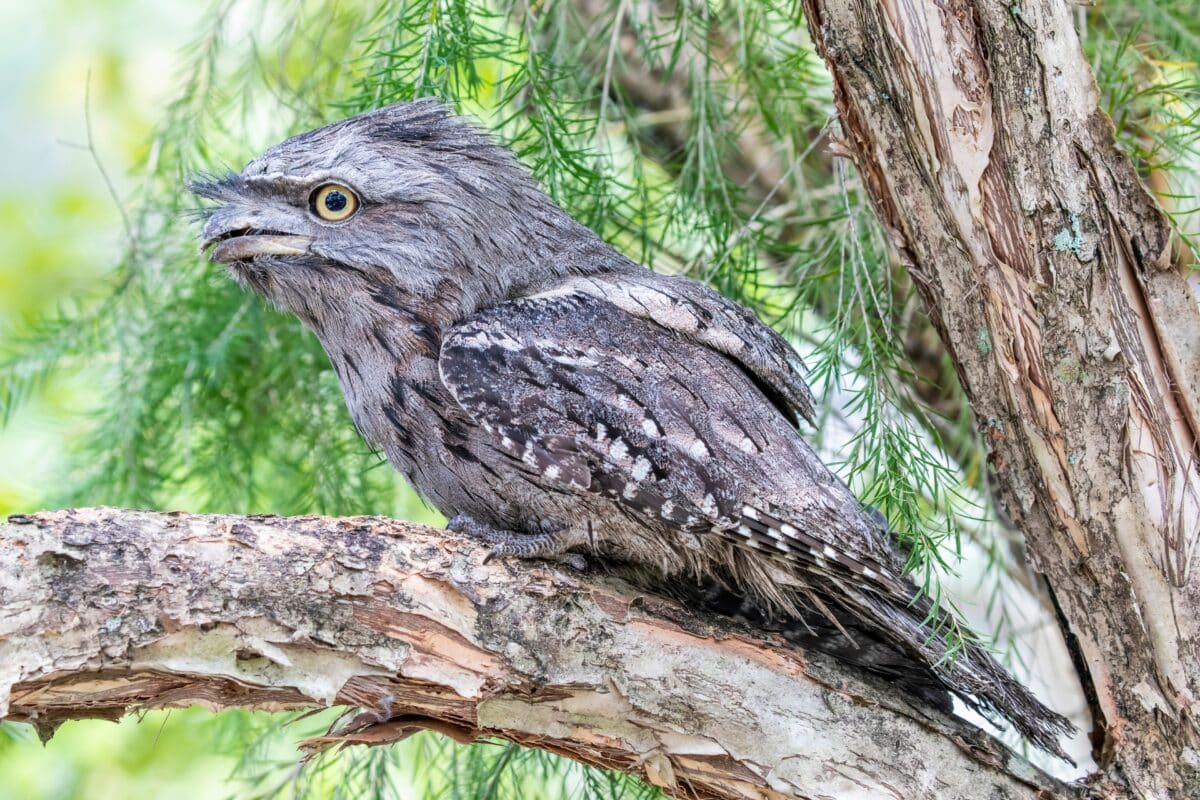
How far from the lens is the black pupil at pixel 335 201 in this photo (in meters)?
2.70

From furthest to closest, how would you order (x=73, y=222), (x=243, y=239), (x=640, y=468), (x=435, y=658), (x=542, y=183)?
(x=73, y=222) < (x=542, y=183) < (x=243, y=239) < (x=640, y=468) < (x=435, y=658)

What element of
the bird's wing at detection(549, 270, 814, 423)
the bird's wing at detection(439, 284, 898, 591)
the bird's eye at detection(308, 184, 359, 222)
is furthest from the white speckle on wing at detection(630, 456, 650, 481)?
the bird's eye at detection(308, 184, 359, 222)

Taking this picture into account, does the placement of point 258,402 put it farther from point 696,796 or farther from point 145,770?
point 696,796

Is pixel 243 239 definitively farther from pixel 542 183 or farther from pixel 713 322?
pixel 713 322

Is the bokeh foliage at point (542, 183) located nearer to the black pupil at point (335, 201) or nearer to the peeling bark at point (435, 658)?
the black pupil at point (335, 201)

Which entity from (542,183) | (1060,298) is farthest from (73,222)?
(1060,298)

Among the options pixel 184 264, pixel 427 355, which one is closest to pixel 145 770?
pixel 184 264

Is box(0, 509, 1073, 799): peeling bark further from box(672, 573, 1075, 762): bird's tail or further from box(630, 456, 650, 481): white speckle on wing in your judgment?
box(630, 456, 650, 481): white speckle on wing

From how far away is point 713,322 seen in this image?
2.73m

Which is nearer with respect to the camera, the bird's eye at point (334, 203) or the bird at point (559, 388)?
the bird at point (559, 388)

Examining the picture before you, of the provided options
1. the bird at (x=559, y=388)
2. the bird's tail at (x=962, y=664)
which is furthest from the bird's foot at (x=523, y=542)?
the bird's tail at (x=962, y=664)

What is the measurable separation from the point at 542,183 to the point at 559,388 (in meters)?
0.85

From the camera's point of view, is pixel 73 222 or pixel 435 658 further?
pixel 73 222

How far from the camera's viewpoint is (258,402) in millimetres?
4023
